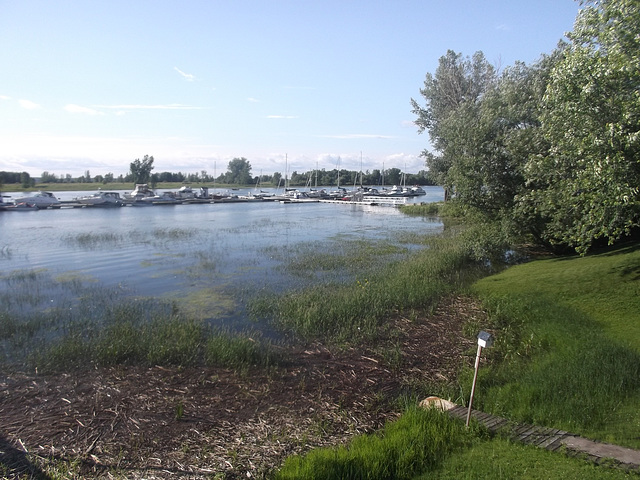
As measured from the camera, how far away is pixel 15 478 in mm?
5883

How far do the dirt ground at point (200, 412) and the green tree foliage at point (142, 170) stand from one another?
12003 centimetres

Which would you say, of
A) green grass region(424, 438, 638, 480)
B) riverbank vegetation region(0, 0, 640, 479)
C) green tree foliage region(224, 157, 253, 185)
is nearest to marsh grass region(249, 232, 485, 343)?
riverbank vegetation region(0, 0, 640, 479)

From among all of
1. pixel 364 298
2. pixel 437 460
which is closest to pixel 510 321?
pixel 364 298

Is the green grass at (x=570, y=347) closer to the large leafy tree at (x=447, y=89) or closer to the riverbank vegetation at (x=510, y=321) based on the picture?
the riverbank vegetation at (x=510, y=321)

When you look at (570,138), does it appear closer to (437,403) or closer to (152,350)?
(437,403)

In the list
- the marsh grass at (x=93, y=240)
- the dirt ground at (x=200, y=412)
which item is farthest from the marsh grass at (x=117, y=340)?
the marsh grass at (x=93, y=240)

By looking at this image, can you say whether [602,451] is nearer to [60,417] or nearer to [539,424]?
[539,424]

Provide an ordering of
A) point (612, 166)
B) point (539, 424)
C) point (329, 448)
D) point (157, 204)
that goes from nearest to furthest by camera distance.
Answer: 1. point (329, 448)
2. point (539, 424)
3. point (612, 166)
4. point (157, 204)

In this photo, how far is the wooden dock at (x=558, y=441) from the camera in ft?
18.9

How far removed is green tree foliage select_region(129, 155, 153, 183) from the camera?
120062 mm

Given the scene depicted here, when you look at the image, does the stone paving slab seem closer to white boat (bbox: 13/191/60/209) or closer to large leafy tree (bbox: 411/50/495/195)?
large leafy tree (bbox: 411/50/495/195)

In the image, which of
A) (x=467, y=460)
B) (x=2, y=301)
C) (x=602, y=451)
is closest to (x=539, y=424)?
(x=602, y=451)

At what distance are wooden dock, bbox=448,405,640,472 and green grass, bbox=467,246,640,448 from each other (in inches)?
13.6

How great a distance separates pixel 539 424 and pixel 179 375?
6.45 metres
